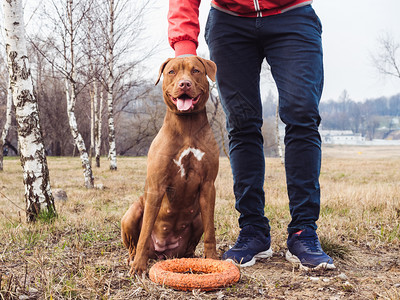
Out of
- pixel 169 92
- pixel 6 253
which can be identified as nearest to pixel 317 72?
pixel 169 92

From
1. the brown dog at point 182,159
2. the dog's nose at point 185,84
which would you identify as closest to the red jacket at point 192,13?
the brown dog at point 182,159

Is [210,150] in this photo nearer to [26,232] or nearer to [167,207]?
[167,207]

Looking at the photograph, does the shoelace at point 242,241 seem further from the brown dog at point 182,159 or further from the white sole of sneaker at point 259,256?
the brown dog at point 182,159

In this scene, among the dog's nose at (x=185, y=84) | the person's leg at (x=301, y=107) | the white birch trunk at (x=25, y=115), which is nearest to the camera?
the dog's nose at (x=185, y=84)

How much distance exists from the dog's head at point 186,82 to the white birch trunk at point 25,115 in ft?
8.81

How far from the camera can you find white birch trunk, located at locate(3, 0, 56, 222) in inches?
171

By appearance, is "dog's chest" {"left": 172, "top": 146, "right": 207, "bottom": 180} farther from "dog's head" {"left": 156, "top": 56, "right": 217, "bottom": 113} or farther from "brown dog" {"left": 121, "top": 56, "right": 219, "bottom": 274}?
"dog's head" {"left": 156, "top": 56, "right": 217, "bottom": 113}

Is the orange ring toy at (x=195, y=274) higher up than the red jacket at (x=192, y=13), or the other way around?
the red jacket at (x=192, y=13)

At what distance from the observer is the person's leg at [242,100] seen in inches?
107

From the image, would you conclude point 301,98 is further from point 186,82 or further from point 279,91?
point 186,82

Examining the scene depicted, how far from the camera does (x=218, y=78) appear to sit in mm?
2820

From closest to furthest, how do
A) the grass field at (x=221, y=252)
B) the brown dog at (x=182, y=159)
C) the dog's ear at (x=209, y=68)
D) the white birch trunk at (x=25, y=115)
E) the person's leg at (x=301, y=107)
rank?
1. the grass field at (x=221, y=252)
2. the brown dog at (x=182, y=159)
3. the dog's ear at (x=209, y=68)
4. the person's leg at (x=301, y=107)
5. the white birch trunk at (x=25, y=115)

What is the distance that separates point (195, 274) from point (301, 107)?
132 centimetres

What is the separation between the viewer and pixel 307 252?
2.45m
